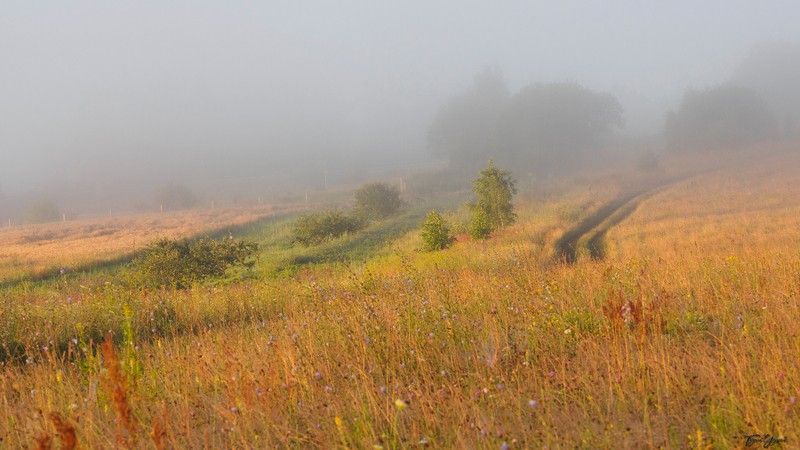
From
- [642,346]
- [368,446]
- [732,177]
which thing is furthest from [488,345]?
[732,177]

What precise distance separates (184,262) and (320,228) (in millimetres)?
12658

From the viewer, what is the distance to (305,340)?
191 inches

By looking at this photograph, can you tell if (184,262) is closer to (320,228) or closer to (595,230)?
(320,228)

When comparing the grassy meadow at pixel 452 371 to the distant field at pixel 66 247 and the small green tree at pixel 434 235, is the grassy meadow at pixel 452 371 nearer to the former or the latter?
the small green tree at pixel 434 235

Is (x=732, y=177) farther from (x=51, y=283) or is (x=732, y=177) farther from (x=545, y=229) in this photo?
(x=51, y=283)

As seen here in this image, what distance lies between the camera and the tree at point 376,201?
45.0m

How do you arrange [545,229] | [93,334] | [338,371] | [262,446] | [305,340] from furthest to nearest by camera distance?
[545,229]
[93,334]
[305,340]
[338,371]
[262,446]

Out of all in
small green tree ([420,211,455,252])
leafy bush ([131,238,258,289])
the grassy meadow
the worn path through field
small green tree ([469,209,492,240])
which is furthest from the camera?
small green tree ([469,209,492,240])

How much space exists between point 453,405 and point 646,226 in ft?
78.7

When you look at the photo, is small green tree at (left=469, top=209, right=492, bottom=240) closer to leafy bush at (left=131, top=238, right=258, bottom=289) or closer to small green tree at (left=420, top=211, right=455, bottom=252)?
small green tree at (left=420, top=211, right=455, bottom=252)

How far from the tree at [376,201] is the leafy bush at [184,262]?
25170 millimetres

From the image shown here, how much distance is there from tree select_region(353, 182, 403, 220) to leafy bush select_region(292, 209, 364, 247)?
39.2 feet

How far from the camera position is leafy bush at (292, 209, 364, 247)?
29.8m

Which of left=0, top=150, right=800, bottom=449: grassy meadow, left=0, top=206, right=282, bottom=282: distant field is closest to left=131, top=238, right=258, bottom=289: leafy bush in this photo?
left=0, top=206, right=282, bottom=282: distant field
